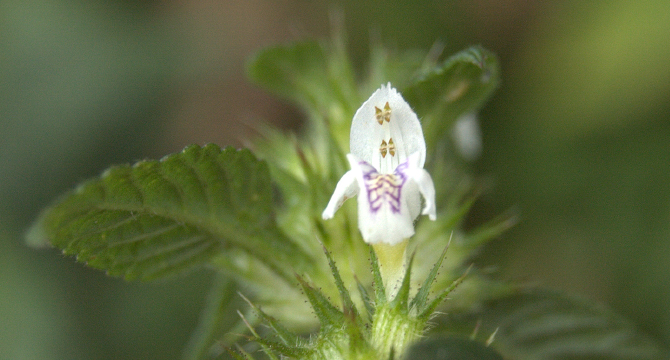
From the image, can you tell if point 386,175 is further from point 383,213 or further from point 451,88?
point 451,88

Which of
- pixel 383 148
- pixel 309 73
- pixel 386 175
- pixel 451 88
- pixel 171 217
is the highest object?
pixel 309 73

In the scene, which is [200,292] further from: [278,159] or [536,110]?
[536,110]

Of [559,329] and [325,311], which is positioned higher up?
[559,329]

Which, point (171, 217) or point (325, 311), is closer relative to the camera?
point (325, 311)

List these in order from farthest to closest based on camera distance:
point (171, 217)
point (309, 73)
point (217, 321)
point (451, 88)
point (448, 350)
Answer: point (309, 73) → point (217, 321) → point (451, 88) → point (171, 217) → point (448, 350)

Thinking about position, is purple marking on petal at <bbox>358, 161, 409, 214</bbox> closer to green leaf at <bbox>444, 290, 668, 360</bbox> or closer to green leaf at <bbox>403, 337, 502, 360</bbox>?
green leaf at <bbox>403, 337, 502, 360</bbox>

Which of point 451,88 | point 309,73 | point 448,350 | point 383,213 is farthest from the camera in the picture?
point 309,73

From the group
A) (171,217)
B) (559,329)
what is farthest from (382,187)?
(559,329)
